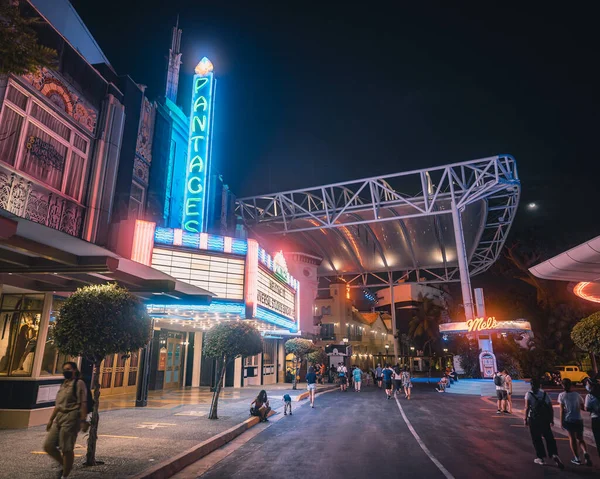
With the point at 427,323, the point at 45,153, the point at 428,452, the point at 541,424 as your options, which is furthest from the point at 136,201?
the point at 427,323

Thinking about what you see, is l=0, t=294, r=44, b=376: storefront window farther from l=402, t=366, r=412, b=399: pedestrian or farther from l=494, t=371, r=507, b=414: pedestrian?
l=402, t=366, r=412, b=399: pedestrian

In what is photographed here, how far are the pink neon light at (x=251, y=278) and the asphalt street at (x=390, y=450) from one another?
4281mm

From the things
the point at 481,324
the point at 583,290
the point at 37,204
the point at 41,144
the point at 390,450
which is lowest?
the point at 390,450

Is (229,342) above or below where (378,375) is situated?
above

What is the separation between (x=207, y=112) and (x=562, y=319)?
1868 inches

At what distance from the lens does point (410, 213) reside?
43.3 meters

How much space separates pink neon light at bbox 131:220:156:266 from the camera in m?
15.2

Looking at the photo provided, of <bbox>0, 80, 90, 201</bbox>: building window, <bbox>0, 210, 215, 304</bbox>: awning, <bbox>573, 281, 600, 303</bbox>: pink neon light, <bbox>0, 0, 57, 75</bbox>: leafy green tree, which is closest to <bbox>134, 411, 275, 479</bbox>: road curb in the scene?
<bbox>0, 210, 215, 304</bbox>: awning

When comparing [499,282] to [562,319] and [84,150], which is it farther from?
[84,150]

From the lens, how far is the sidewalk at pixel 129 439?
22.9ft

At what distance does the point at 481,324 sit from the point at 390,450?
943 inches

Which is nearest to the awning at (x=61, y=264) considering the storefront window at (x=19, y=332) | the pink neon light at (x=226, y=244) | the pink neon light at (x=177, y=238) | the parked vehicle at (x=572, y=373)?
the storefront window at (x=19, y=332)

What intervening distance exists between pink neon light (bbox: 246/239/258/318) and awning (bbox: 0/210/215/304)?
12.5ft

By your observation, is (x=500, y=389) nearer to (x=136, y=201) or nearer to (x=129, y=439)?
(x=129, y=439)
